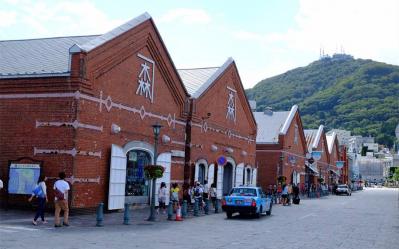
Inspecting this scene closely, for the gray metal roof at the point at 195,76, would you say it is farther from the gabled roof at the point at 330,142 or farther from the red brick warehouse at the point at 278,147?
the gabled roof at the point at 330,142

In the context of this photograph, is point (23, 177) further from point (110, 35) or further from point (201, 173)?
point (201, 173)

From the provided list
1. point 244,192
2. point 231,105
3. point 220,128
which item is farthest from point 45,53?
point 231,105

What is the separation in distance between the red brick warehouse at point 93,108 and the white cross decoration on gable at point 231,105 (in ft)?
32.2

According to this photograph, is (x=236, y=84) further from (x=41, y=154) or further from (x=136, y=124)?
(x=41, y=154)

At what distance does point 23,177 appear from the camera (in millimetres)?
20812

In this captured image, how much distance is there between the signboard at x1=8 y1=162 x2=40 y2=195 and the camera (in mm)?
20609

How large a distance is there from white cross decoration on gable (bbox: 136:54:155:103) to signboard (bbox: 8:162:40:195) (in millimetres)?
7373

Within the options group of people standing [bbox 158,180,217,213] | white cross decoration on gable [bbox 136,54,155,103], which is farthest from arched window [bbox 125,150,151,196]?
white cross decoration on gable [bbox 136,54,155,103]

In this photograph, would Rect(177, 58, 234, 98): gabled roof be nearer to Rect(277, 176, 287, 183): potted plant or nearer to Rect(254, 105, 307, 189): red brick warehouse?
Rect(277, 176, 287, 183): potted plant

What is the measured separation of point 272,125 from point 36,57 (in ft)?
119

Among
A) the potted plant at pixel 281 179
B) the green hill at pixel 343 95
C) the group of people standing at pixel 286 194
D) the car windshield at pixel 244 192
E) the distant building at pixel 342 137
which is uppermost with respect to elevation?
the green hill at pixel 343 95

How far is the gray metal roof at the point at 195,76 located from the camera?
3503 cm

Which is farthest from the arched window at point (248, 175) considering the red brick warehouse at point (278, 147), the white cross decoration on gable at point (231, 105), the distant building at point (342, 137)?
the distant building at point (342, 137)

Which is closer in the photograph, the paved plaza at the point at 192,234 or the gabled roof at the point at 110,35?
the paved plaza at the point at 192,234
